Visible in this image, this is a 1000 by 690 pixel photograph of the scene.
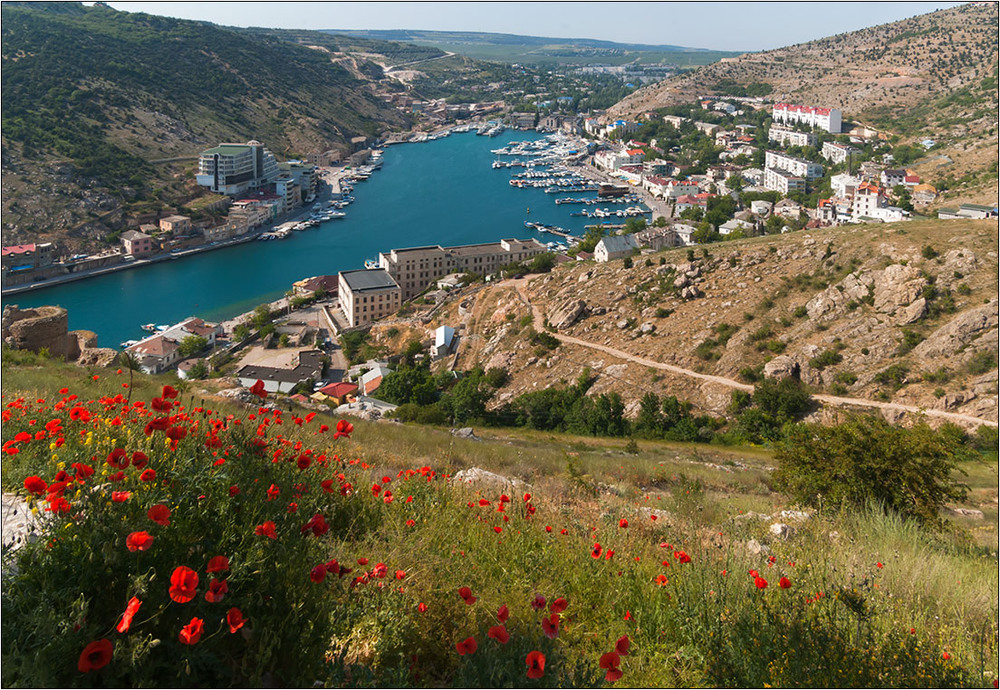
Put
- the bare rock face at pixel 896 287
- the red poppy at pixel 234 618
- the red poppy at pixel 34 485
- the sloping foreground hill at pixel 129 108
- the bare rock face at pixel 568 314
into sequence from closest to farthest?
the red poppy at pixel 234 618
the red poppy at pixel 34 485
the bare rock face at pixel 896 287
the bare rock face at pixel 568 314
the sloping foreground hill at pixel 129 108

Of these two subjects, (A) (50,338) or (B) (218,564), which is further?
(A) (50,338)

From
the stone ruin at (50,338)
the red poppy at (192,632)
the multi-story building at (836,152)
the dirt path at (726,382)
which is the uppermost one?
the multi-story building at (836,152)

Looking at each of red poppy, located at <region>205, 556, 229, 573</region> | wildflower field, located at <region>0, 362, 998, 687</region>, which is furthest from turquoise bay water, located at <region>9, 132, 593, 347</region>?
red poppy, located at <region>205, 556, 229, 573</region>

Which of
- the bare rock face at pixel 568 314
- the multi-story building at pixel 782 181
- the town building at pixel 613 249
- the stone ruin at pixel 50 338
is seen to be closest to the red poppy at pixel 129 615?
the stone ruin at pixel 50 338

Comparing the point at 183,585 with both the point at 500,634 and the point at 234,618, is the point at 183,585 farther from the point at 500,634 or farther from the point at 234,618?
the point at 500,634

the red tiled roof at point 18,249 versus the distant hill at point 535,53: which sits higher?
the distant hill at point 535,53

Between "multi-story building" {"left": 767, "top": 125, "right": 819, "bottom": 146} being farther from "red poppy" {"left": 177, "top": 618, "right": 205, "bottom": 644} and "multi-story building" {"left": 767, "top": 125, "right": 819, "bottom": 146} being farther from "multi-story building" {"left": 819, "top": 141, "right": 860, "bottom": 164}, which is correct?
"red poppy" {"left": 177, "top": 618, "right": 205, "bottom": 644}

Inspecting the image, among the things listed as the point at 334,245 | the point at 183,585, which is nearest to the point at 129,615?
the point at 183,585

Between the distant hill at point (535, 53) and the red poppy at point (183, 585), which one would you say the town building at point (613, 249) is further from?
the distant hill at point (535, 53)
